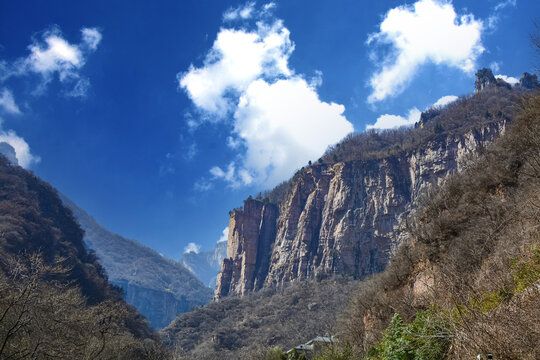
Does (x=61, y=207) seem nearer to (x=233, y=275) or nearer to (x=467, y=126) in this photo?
(x=233, y=275)

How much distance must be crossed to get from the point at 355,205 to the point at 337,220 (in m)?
6.33

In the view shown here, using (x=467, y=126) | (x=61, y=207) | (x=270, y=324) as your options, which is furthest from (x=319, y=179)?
(x=61, y=207)

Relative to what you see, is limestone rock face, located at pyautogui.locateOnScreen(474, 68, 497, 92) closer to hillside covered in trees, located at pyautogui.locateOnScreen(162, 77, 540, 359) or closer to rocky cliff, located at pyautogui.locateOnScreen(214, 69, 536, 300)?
rocky cliff, located at pyautogui.locateOnScreen(214, 69, 536, 300)

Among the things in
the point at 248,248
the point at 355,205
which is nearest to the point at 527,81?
the point at 355,205

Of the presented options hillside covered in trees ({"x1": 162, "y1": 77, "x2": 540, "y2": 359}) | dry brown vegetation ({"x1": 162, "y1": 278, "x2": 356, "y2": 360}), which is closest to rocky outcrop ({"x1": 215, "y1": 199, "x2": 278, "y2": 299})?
dry brown vegetation ({"x1": 162, "y1": 278, "x2": 356, "y2": 360})

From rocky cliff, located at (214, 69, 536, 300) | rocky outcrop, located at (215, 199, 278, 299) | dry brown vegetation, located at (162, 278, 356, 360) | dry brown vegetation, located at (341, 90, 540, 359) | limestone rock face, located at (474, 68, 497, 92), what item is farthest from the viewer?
limestone rock face, located at (474, 68, 497, 92)

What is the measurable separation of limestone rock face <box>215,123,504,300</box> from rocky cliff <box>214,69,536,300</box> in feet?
0.81

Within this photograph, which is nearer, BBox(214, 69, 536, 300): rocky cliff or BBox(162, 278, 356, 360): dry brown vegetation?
BBox(162, 278, 356, 360): dry brown vegetation

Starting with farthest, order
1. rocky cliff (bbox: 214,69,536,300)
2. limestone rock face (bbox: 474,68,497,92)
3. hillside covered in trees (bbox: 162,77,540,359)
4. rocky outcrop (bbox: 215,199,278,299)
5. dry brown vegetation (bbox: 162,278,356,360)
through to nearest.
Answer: limestone rock face (bbox: 474,68,497,92)
rocky outcrop (bbox: 215,199,278,299)
rocky cliff (bbox: 214,69,536,300)
dry brown vegetation (bbox: 162,278,356,360)
hillside covered in trees (bbox: 162,77,540,359)

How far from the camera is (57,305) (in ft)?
51.2

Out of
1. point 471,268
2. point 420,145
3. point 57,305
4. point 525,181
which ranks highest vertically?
point 420,145

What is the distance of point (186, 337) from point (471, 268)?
75.0 m

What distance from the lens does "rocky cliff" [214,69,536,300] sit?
85938mm

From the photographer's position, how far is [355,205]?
97125 mm
